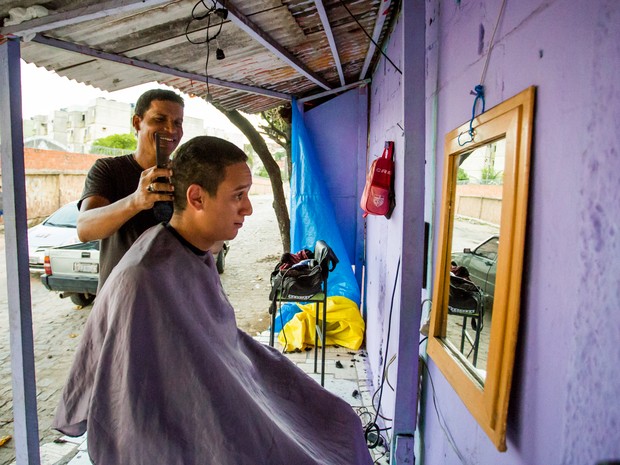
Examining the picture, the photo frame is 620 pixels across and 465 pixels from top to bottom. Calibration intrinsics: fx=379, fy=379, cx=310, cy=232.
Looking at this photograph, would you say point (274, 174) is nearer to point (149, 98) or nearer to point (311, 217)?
point (311, 217)

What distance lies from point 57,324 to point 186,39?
12.7ft

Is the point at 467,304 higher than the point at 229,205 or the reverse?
the reverse

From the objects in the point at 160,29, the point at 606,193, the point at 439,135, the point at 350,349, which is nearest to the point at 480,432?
the point at 606,193

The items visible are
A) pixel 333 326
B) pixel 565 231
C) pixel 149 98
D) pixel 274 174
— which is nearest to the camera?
pixel 565 231

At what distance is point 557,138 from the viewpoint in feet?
2.42

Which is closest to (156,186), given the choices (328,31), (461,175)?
(461,175)

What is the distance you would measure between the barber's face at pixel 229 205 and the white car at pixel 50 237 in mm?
4507

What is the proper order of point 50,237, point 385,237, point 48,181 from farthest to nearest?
point 48,181 < point 50,237 < point 385,237

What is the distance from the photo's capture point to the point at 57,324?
447cm

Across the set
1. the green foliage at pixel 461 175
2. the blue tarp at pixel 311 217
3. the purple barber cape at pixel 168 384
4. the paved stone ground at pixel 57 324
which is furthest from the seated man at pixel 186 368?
the blue tarp at pixel 311 217

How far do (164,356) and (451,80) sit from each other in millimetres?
1360

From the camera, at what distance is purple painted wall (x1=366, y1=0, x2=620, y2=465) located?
1.91 feet

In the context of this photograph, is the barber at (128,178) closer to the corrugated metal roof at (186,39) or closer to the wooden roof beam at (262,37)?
the corrugated metal roof at (186,39)

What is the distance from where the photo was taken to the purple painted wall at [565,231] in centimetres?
58
